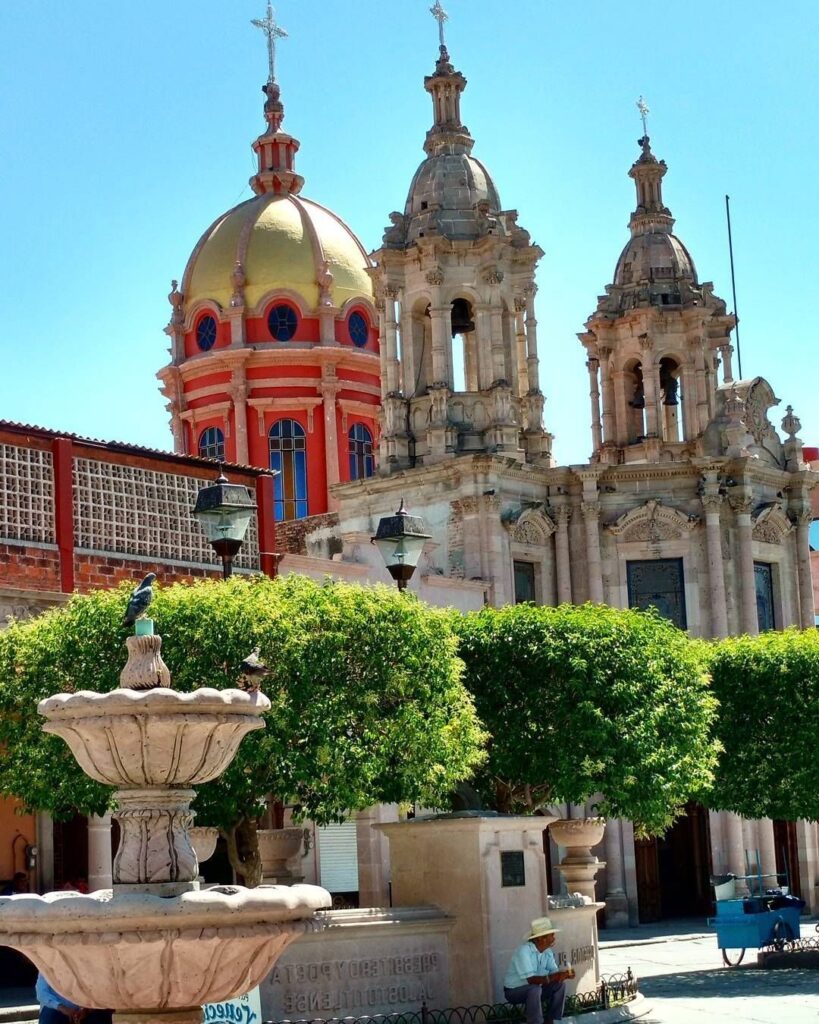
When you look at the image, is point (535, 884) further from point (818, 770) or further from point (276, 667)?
point (818, 770)

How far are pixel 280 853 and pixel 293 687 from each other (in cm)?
183

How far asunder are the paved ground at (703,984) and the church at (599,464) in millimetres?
5170

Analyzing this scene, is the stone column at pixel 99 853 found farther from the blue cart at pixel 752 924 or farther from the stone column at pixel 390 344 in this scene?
the stone column at pixel 390 344

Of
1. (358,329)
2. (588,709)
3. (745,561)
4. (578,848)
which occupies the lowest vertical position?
(578,848)

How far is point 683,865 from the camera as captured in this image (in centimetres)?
4059

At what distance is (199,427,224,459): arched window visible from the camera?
47844 mm

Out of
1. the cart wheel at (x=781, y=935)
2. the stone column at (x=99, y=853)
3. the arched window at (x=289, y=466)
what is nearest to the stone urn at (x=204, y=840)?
the stone column at (x=99, y=853)

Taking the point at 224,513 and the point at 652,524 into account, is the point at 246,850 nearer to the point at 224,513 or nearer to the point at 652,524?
the point at 224,513

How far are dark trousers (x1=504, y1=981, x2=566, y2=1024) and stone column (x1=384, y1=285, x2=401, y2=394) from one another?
75.4 ft

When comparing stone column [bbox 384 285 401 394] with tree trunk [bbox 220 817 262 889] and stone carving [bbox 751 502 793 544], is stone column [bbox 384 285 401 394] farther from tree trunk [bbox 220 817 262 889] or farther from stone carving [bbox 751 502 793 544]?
tree trunk [bbox 220 817 262 889]

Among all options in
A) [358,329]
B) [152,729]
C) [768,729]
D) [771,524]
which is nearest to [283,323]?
[358,329]

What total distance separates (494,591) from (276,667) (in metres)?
16.8

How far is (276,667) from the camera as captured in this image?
67.3ft

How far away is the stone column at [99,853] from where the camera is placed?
82.4ft
